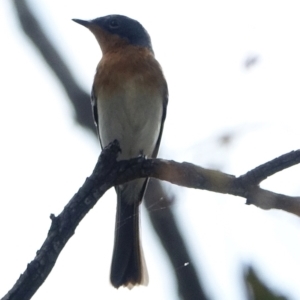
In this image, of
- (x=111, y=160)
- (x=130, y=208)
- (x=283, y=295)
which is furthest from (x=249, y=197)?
(x=130, y=208)

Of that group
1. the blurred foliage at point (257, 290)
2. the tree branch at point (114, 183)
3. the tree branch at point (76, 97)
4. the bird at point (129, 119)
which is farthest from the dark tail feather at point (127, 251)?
the blurred foliage at point (257, 290)

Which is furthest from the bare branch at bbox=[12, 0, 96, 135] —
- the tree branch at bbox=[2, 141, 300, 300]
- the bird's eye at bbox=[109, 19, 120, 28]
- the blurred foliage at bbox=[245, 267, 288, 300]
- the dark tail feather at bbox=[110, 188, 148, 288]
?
the bird's eye at bbox=[109, 19, 120, 28]

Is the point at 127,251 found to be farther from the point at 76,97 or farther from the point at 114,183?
the point at 76,97

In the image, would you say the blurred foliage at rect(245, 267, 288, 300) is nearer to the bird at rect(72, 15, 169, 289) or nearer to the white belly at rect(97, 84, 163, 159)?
the bird at rect(72, 15, 169, 289)

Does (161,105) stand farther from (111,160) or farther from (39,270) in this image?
(39,270)

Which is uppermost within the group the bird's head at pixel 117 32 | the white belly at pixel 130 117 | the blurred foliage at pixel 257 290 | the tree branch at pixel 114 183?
the bird's head at pixel 117 32

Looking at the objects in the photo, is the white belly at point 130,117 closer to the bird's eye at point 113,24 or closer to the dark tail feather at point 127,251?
the dark tail feather at point 127,251
